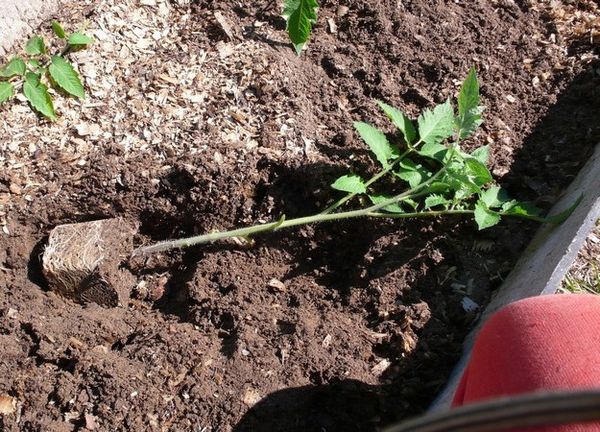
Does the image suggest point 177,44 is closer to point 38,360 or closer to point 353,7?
point 353,7

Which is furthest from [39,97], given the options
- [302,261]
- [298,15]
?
[302,261]

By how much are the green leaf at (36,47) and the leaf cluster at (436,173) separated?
125 centimetres

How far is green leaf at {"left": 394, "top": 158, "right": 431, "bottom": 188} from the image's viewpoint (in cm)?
244

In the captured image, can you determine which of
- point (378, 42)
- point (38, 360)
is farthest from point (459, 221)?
point (38, 360)

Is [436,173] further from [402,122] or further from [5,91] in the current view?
[5,91]

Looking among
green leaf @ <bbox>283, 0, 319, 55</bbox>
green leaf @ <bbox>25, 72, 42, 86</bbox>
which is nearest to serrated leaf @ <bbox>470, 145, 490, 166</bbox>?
green leaf @ <bbox>283, 0, 319, 55</bbox>

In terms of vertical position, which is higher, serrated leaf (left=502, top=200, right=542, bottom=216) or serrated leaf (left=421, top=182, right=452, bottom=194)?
serrated leaf (left=502, top=200, right=542, bottom=216)

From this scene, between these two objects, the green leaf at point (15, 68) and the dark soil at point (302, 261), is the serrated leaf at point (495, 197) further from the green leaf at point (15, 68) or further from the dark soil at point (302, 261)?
the green leaf at point (15, 68)

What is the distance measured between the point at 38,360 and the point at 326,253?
1038 mm

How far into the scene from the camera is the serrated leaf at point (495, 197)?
244 cm

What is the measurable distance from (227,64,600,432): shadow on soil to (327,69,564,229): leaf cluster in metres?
0.17

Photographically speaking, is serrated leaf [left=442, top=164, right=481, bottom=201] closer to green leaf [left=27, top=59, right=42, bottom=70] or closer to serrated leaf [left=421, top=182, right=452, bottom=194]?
serrated leaf [left=421, top=182, right=452, bottom=194]

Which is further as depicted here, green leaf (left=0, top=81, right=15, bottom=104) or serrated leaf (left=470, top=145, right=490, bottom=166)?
green leaf (left=0, top=81, right=15, bottom=104)

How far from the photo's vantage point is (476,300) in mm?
2457
